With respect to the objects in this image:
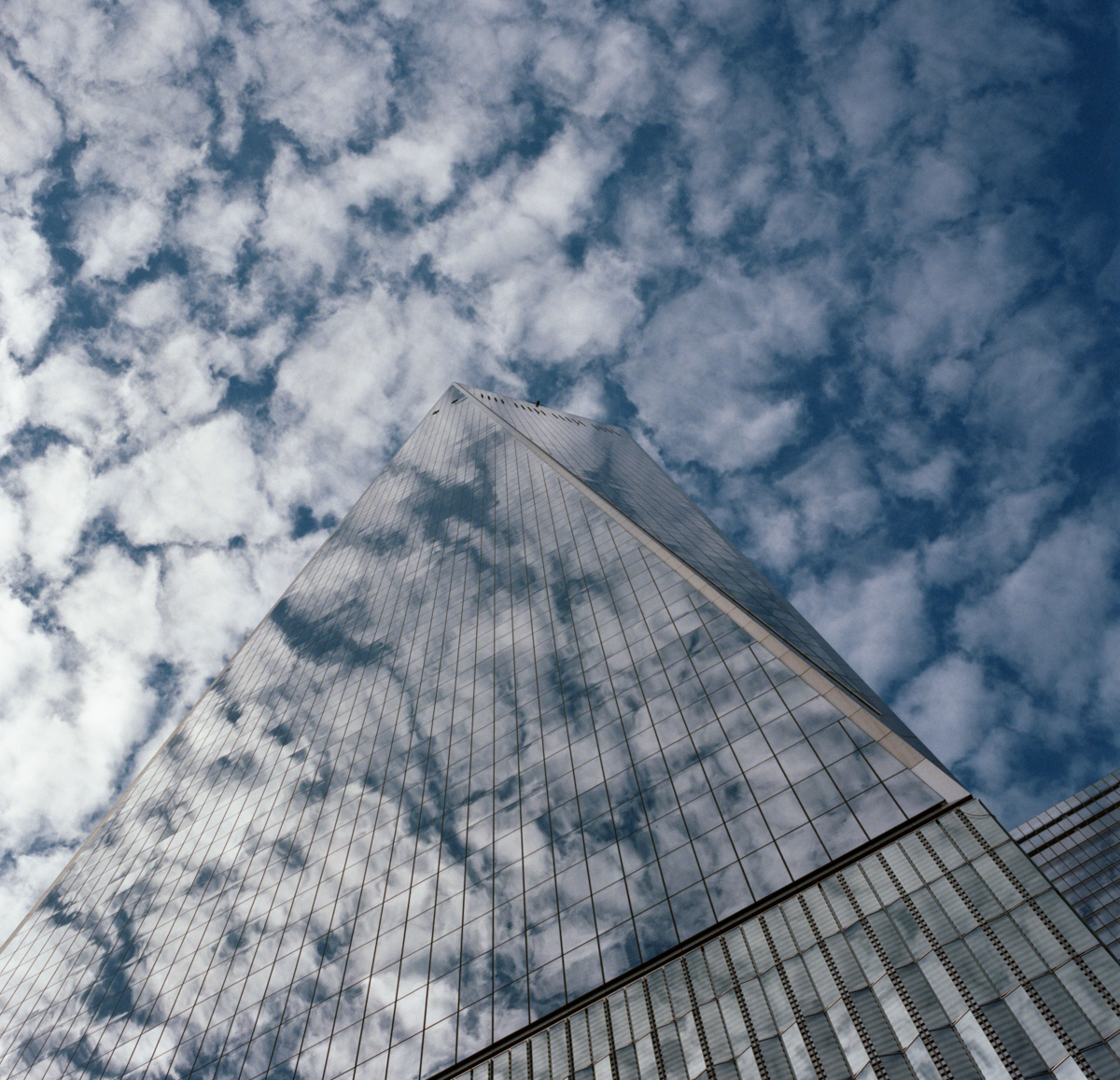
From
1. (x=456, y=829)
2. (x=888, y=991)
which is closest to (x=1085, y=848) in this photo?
(x=456, y=829)

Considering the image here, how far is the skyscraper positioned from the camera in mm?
18438

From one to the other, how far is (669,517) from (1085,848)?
5832 centimetres

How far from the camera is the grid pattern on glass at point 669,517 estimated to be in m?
39.3

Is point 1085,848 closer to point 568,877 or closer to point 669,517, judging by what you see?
point 669,517

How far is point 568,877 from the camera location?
29.5m

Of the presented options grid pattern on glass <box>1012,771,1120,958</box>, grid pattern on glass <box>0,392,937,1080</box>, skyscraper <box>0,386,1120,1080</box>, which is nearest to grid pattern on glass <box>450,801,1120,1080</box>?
skyscraper <box>0,386,1120,1080</box>

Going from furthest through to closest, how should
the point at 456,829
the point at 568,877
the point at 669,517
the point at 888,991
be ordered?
the point at 669,517 → the point at 456,829 → the point at 568,877 → the point at 888,991

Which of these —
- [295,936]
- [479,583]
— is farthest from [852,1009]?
[479,583]

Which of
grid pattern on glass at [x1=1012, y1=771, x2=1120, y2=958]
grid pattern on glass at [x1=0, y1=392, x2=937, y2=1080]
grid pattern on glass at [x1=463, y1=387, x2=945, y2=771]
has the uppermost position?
grid pattern on glass at [x1=0, y1=392, x2=937, y2=1080]

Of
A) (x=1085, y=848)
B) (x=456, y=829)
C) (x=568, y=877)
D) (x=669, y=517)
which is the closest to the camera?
(x=568, y=877)

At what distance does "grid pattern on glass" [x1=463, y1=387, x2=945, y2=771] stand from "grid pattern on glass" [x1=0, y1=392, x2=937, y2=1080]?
446 cm

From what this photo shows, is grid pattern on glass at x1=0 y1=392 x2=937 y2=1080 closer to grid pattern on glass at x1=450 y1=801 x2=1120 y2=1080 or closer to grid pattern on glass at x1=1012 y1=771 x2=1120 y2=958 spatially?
grid pattern on glass at x1=450 y1=801 x2=1120 y2=1080

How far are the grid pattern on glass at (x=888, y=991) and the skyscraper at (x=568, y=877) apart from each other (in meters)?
Answer: 0.08

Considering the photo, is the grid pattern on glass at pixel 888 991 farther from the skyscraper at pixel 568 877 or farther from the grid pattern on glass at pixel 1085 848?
the grid pattern on glass at pixel 1085 848
